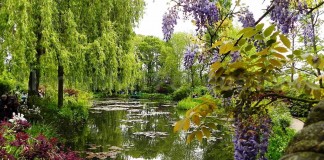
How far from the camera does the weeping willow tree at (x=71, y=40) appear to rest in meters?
9.48

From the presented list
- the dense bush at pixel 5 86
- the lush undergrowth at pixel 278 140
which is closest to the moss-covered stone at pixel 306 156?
the lush undergrowth at pixel 278 140

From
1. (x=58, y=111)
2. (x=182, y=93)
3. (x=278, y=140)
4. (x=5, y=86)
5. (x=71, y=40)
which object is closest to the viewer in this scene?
(x=278, y=140)

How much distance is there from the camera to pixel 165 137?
11.1m

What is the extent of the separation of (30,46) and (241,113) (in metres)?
9.67

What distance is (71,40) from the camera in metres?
10.7

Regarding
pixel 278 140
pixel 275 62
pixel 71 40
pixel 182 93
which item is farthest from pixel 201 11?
pixel 182 93

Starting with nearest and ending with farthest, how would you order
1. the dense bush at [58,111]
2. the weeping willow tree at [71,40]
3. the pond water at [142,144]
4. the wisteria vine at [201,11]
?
the wisteria vine at [201,11] → the pond water at [142,144] → the weeping willow tree at [71,40] → the dense bush at [58,111]

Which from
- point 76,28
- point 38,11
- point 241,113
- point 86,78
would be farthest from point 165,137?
point 241,113

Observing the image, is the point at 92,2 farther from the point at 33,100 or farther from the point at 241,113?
the point at 241,113

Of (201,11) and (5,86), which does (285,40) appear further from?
(5,86)

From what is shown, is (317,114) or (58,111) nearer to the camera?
(317,114)

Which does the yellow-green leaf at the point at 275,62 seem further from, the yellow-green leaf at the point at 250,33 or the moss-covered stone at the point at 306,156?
the moss-covered stone at the point at 306,156

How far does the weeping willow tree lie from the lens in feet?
31.1

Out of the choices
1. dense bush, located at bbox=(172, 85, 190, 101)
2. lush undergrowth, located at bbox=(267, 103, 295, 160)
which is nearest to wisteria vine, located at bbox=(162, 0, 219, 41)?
lush undergrowth, located at bbox=(267, 103, 295, 160)
